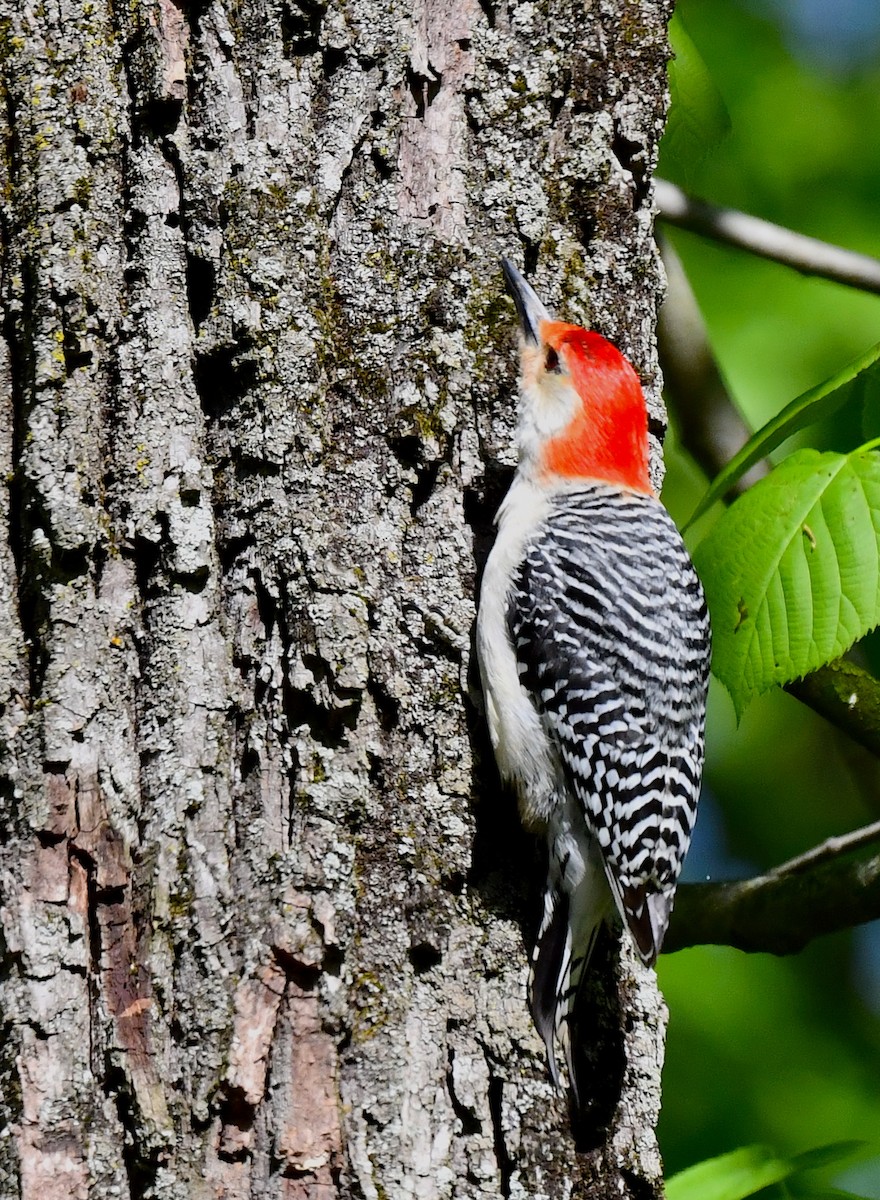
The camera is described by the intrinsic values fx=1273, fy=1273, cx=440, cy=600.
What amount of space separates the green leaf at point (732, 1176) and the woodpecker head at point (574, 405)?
1.60 metres

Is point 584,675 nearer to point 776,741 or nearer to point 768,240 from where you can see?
point 768,240

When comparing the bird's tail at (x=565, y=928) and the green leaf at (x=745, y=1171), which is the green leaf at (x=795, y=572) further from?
the green leaf at (x=745, y=1171)

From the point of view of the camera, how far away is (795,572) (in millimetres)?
2605

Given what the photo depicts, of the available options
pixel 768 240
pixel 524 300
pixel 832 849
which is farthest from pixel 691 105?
pixel 832 849

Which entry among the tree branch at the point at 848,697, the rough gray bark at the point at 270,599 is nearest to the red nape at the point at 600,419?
the rough gray bark at the point at 270,599

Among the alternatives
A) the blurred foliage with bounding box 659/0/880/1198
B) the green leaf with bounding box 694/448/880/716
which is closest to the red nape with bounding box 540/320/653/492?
the green leaf with bounding box 694/448/880/716

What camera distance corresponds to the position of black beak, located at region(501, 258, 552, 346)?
2611 millimetres

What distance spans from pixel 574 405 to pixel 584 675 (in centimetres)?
68

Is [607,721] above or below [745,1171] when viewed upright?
above

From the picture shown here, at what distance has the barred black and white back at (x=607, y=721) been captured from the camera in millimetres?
2541

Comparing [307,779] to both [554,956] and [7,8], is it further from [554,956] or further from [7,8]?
[7,8]

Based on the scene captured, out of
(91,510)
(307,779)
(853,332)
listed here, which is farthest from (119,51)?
(853,332)

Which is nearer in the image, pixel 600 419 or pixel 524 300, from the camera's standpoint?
pixel 524 300

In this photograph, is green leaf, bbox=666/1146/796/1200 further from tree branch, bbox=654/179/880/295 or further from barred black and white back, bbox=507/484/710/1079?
tree branch, bbox=654/179/880/295
